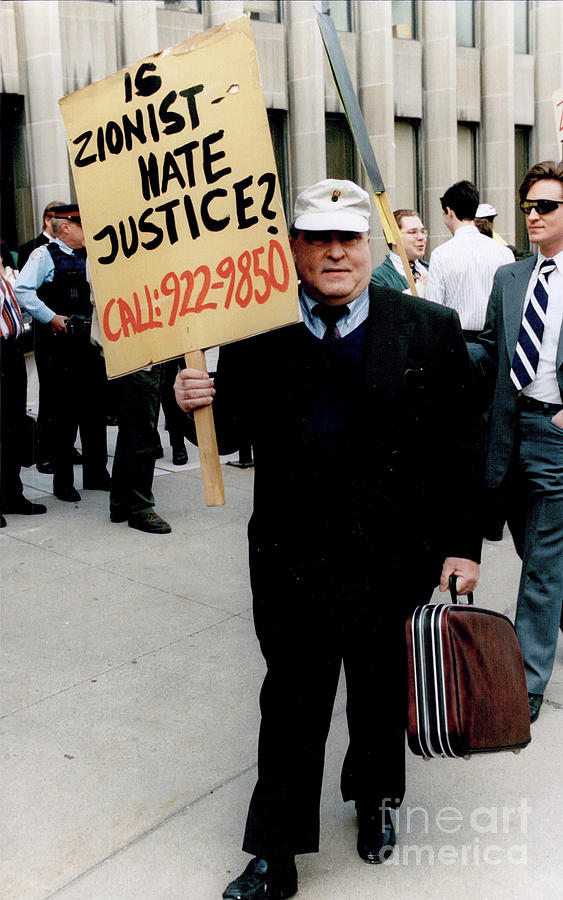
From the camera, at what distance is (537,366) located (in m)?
3.99

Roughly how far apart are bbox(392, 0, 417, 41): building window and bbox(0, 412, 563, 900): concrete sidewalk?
15605mm

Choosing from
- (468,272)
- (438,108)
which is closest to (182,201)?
(468,272)

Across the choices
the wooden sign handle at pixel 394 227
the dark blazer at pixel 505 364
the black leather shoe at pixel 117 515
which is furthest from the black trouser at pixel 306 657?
the black leather shoe at pixel 117 515

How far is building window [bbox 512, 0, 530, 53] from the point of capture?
21031 millimetres

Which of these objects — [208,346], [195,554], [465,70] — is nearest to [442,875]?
[208,346]

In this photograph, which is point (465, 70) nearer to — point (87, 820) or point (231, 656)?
point (231, 656)

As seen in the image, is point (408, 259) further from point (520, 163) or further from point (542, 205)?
point (520, 163)

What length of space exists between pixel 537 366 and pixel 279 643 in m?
1.72

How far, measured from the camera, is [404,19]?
61.8 feet

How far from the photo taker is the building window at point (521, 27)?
2103cm

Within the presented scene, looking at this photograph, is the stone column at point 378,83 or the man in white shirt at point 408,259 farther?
the stone column at point 378,83

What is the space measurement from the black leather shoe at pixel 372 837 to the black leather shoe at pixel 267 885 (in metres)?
0.28

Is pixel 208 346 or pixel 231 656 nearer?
pixel 208 346

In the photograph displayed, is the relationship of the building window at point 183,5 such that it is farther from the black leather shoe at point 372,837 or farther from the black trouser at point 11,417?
the black leather shoe at point 372,837
